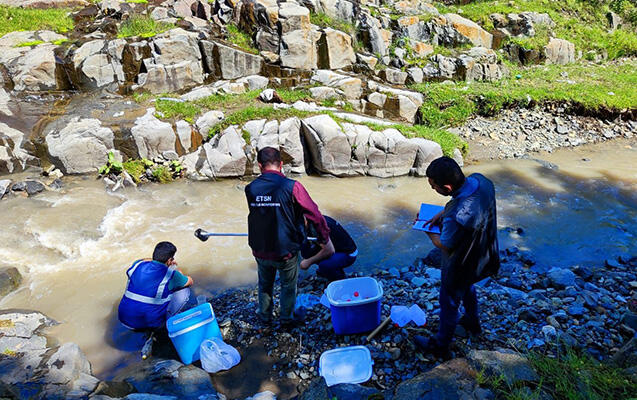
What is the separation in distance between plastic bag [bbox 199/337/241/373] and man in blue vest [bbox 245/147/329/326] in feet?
3.23

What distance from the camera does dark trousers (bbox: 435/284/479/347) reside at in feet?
11.6

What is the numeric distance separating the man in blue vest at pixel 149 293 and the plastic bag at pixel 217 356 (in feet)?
2.37

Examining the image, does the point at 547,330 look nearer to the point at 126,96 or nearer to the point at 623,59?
the point at 126,96

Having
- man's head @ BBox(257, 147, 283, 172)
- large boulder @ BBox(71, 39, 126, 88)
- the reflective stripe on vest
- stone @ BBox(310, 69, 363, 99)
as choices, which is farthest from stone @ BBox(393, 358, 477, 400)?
large boulder @ BBox(71, 39, 126, 88)

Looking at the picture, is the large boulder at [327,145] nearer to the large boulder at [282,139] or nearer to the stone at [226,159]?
the large boulder at [282,139]

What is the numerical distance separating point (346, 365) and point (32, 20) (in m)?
20.4

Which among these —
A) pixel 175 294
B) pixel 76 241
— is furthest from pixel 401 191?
pixel 76 241

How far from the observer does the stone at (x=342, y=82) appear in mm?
14273

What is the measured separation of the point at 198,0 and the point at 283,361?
58.3ft

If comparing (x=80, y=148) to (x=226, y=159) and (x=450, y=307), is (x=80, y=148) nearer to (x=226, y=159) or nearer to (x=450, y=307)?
(x=226, y=159)

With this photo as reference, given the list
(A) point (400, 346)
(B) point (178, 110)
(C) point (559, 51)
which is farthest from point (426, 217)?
(C) point (559, 51)

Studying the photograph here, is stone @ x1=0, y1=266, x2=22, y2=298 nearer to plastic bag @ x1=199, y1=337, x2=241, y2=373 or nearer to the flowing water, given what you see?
the flowing water

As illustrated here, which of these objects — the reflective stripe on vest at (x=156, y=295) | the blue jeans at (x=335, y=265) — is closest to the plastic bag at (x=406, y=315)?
the blue jeans at (x=335, y=265)

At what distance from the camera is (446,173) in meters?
3.22
